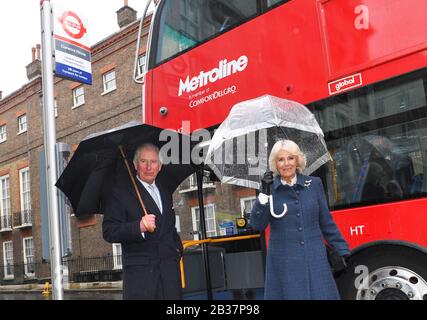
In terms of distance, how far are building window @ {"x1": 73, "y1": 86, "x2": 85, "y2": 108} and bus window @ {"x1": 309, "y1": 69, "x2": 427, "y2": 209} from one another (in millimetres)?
21066

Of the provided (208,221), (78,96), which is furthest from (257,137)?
(78,96)

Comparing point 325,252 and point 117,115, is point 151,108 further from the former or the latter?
point 117,115

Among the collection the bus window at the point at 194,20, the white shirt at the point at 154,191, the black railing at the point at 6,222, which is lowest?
the white shirt at the point at 154,191

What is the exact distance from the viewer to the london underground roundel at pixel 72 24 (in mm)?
4625

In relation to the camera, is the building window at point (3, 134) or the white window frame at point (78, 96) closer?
the white window frame at point (78, 96)

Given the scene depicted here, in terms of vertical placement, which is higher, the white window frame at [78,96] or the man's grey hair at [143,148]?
the white window frame at [78,96]

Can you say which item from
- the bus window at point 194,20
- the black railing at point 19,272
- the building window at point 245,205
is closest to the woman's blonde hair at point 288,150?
the building window at point 245,205

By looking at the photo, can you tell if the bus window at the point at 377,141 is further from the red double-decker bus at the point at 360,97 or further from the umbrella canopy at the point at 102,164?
the umbrella canopy at the point at 102,164

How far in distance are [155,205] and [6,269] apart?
91.1ft

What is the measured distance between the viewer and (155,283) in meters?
3.32

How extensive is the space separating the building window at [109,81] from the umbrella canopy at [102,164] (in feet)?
62.4

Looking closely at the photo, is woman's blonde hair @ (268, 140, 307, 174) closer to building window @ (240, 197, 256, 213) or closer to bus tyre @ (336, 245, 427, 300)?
bus tyre @ (336, 245, 427, 300)

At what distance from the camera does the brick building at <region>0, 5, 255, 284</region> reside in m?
21.7
